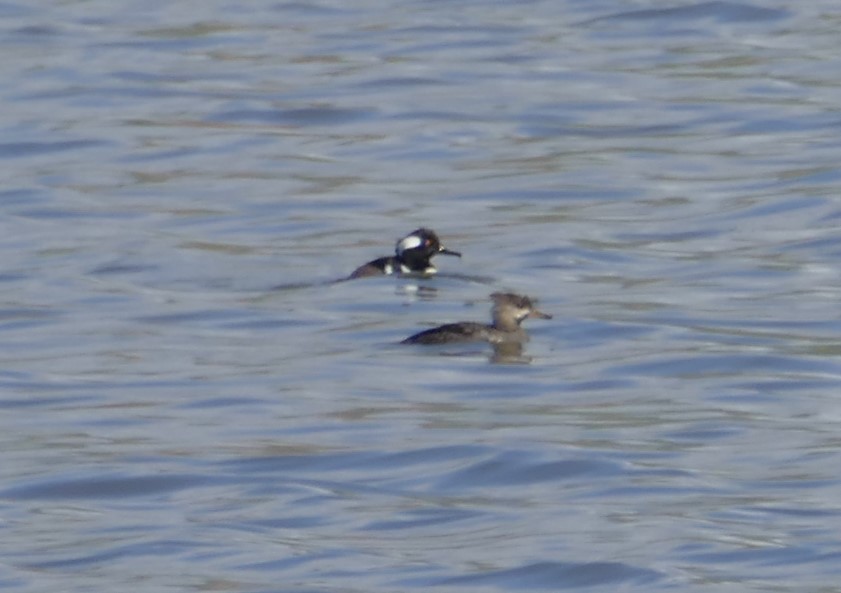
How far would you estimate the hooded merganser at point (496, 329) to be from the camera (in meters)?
12.9

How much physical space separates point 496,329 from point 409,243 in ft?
8.01

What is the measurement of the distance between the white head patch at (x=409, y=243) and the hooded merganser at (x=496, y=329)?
208 cm

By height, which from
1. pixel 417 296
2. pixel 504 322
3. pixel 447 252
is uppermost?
pixel 504 322

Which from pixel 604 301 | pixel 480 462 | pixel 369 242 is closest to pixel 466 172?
pixel 369 242

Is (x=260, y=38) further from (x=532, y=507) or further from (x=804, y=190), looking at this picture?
(x=532, y=507)

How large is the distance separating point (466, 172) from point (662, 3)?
325 inches


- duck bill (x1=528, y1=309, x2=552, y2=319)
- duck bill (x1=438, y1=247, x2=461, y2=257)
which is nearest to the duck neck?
duck bill (x1=528, y1=309, x2=552, y2=319)

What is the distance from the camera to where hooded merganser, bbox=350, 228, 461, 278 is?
15.2 m

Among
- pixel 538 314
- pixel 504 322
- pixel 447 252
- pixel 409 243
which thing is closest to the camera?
pixel 504 322

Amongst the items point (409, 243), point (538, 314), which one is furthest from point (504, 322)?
point (409, 243)

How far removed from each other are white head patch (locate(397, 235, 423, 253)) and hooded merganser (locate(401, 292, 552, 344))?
208 cm

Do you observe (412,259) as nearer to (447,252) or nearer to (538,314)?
(447,252)

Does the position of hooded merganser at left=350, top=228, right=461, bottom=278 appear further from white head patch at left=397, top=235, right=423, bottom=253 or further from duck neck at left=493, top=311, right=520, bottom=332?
duck neck at left=493, top=311, right=520, bottom=332

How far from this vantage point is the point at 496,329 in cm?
1309
